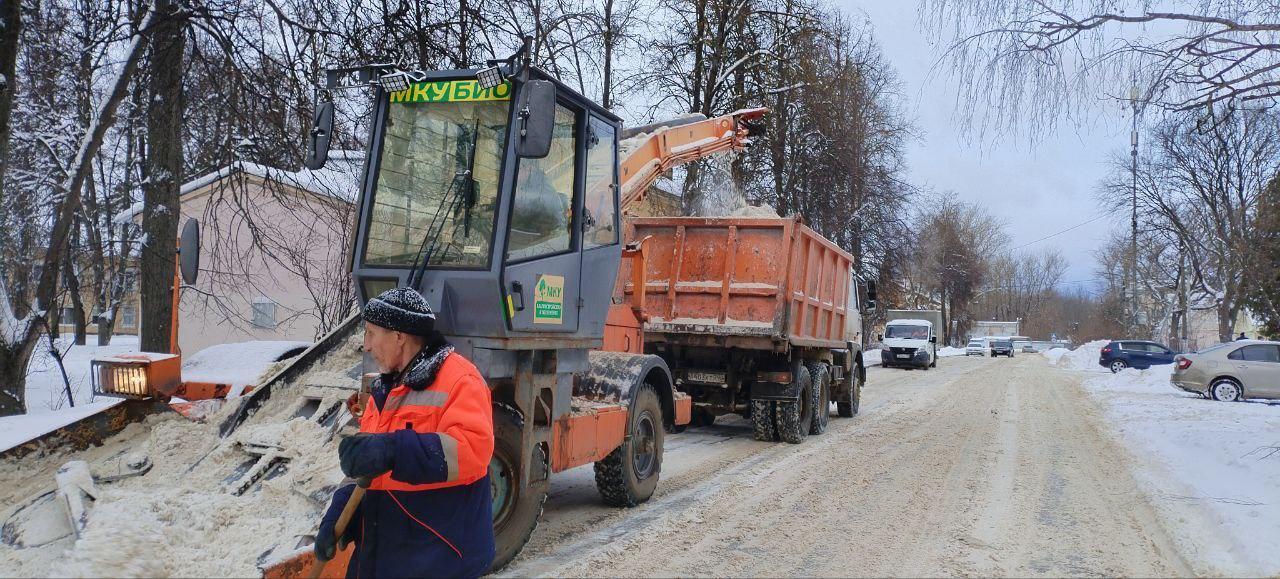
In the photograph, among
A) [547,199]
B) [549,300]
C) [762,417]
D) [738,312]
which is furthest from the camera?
[762,417]

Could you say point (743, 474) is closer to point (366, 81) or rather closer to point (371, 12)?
point (366, 81)

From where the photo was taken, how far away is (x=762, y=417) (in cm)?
1046

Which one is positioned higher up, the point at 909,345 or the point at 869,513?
the point at 909,345

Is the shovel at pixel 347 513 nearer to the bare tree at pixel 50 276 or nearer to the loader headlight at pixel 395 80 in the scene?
the loader headlight at pixel 395 80

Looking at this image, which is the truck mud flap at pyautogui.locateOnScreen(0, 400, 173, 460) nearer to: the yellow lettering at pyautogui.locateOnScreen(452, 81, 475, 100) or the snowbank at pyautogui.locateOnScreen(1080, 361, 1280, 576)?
the yellow lettering at pyautogui.locateOnScreen(452, 81, 475, 100)

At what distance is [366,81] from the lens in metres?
Answer: 4.96

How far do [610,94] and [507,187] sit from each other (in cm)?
1458

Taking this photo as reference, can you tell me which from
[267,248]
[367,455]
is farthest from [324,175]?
[367,455]

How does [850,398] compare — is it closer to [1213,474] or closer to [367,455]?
[1213,474]

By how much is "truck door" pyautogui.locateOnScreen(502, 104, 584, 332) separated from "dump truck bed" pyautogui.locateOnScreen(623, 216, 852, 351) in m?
4.34

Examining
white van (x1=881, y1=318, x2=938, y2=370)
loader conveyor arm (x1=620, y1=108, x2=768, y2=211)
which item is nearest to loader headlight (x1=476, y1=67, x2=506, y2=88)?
loader conveyor arm (x1=620, y1=108, x2=768, y2=211)

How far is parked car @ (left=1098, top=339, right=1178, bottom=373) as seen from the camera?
3102cm

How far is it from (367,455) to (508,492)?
2473mm

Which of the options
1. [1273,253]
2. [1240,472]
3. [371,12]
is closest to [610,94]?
[371,12]
